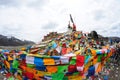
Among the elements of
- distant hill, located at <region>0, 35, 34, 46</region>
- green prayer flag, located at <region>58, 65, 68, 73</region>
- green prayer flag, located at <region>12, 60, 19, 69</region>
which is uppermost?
distant hill, located at <region>0, 35, 34, 46</region>

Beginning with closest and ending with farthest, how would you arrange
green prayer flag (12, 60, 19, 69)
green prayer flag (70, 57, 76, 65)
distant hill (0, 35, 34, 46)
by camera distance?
green prayer flag (70, 57, 76, 65), green prayer flag (12, 60, 19, 69), distant hill (0, 35, 34, 46)

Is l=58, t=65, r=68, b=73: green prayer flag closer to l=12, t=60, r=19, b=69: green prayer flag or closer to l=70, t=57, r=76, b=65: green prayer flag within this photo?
l=70, t=57, r=76, b=65: green prayer flag

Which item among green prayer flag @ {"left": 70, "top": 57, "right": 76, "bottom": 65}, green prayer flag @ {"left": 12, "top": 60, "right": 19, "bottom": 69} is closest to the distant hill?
green prayer flag @ {"left": 12, "top": 60, "right": 19, "bottom": 69}

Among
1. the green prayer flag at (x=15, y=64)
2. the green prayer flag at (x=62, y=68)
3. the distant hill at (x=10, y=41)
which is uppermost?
the distant hill at (x=10, y=41)

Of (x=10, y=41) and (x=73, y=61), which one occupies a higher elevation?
(x=10, y=41)

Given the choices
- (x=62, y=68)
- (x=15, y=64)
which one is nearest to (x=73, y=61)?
(x=62, y=68)

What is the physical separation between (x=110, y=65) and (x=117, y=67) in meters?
0.69

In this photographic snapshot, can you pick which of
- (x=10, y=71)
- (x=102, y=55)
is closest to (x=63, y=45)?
(x=102, y=55)

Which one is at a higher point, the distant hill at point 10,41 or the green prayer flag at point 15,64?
the distant hill at point 10,41

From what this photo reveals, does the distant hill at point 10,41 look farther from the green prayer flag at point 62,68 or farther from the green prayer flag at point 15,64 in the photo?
the green prayer flag at point 62,68

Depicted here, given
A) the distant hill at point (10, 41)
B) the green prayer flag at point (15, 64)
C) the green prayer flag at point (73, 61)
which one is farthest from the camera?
the distant hill at point (10, 41)

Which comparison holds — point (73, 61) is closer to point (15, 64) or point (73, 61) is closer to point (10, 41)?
point (15, 64)

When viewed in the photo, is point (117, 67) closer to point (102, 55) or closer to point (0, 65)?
point (102, 55)

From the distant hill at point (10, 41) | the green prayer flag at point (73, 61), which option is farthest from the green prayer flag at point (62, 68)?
the distant hill at point (10, 41)
